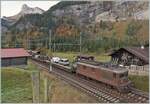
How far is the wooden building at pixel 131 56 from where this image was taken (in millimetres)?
16530

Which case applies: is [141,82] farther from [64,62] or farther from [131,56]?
[64,62]

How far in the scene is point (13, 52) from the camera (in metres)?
17.1

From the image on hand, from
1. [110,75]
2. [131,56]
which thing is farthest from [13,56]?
[131,56]

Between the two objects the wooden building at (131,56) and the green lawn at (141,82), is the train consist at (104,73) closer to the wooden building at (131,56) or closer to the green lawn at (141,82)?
the green lawn at (141,82)

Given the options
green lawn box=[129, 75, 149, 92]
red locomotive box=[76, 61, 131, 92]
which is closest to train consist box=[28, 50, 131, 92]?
red locomotive box=[76, 61, 131, 92]

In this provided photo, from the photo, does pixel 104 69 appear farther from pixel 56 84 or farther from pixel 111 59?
pixel 111 59

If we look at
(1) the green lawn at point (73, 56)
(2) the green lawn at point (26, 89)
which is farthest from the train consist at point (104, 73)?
(2) the green lawn at point (26, 89)

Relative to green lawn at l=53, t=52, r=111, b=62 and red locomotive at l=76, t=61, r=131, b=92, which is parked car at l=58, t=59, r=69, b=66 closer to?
green lawn at l=53, t=52, r=111, b=62

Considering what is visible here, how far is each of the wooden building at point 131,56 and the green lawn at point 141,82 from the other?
4.61ft

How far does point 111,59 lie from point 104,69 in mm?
4978

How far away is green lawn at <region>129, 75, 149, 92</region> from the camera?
13.3 meters

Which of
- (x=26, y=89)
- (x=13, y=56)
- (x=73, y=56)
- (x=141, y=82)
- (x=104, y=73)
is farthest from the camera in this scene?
(x=73, y=56)

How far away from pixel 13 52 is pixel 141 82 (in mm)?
8129

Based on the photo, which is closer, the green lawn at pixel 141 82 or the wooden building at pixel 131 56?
the green lawn at pixel 141 82
